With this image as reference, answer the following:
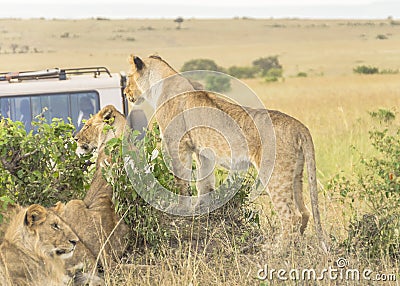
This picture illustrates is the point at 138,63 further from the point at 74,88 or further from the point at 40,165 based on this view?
the point at 74,88

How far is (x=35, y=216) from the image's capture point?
221 inches

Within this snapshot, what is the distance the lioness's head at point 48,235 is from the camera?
5625 millimetres

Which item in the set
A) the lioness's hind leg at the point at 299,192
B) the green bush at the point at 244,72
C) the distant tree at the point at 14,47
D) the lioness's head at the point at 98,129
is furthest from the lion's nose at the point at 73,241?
the distant tree at the point at 14,47

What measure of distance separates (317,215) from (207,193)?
2.94 feet

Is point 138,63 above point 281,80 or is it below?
above

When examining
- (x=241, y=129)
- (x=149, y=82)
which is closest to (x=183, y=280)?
(x=241, y=129)

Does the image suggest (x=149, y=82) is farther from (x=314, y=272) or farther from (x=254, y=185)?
(x=314, y=272)

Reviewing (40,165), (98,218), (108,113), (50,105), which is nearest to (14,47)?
(50,105)

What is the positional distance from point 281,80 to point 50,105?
26.5m

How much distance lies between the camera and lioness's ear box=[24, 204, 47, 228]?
220 inches

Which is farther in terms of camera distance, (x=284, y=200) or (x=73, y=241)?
(x=284, y=200)

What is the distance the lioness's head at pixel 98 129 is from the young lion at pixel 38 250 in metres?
1.51
